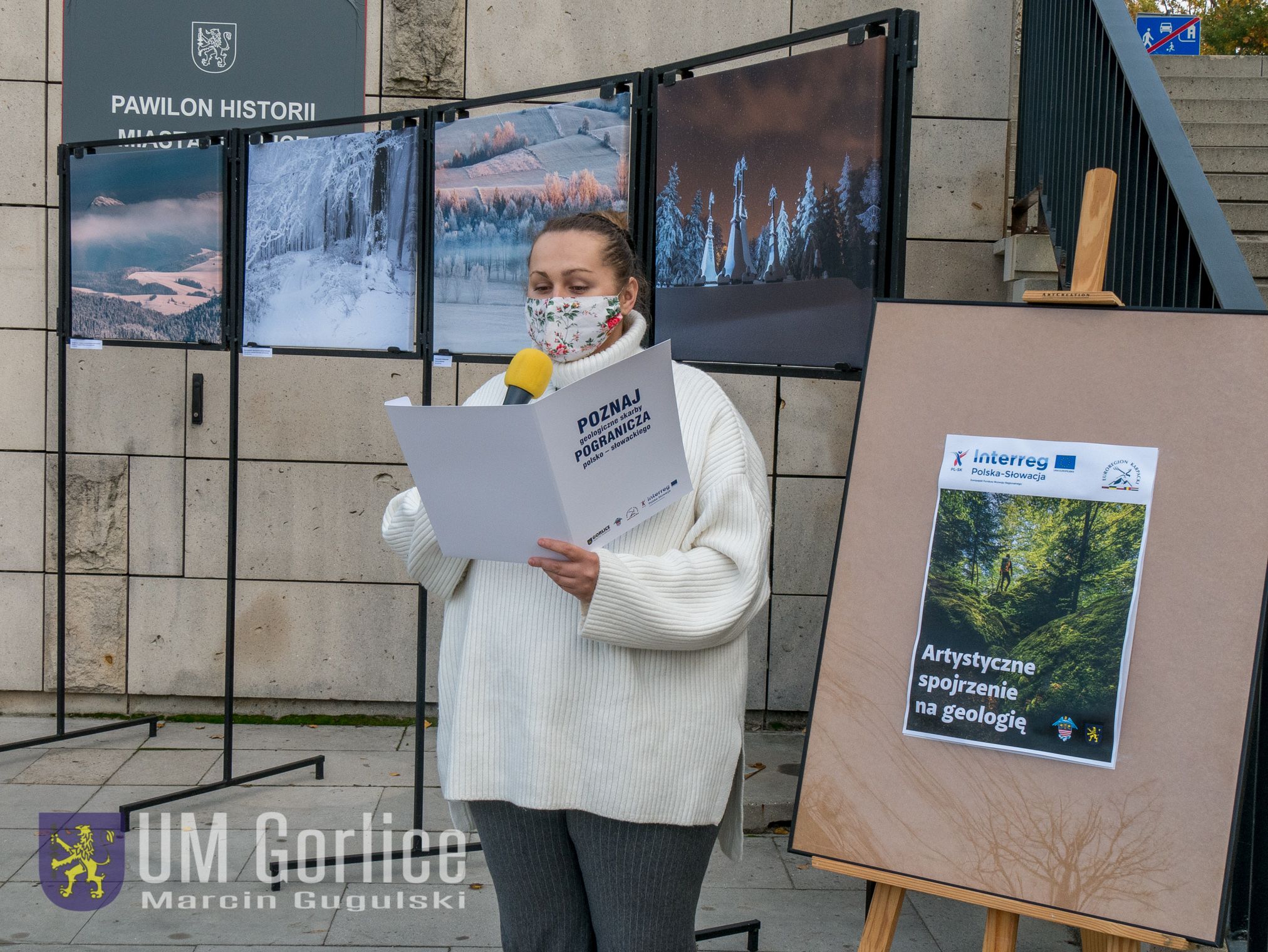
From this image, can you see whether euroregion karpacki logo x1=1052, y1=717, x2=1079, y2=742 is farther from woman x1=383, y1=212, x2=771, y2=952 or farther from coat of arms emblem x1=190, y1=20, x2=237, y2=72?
coat of arms emblem x1=190, y1=20, x2=237, y2=72

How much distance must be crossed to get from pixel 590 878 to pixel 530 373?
33.6 inches

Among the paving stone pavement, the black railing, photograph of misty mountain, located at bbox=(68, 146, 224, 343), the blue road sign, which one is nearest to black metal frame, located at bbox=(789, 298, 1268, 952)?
the black railing

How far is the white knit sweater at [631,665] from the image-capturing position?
1.80m

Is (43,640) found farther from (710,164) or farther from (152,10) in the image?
(710,164)

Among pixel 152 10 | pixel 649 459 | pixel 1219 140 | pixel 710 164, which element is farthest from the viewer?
pixel 1219 140

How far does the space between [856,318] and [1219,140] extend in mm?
3551

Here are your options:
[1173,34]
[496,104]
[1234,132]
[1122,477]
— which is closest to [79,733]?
[496,104]

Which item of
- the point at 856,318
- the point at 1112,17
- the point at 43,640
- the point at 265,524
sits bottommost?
the point at 43,640

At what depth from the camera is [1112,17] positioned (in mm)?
3684

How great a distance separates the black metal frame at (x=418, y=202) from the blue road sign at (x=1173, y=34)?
6676 mm

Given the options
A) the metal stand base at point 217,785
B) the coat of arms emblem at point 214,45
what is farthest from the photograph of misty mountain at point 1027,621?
the coat of arms emblem at point 214,45

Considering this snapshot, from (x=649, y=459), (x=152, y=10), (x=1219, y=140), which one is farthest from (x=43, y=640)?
(x=1219, y=140)

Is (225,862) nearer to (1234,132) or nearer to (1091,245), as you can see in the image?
(1091,245)

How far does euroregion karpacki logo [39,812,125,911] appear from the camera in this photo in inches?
133
